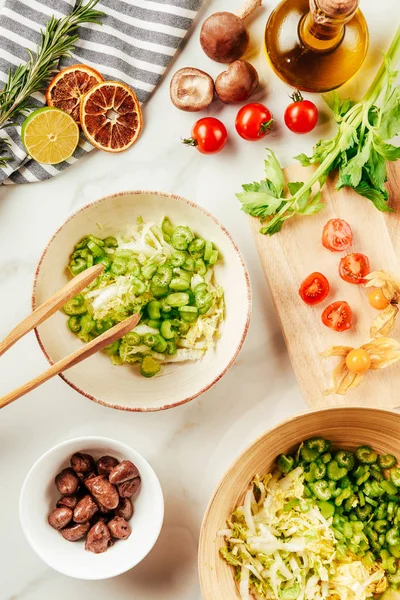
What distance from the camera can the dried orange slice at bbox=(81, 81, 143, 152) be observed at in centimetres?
221

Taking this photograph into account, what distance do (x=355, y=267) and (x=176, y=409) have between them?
84 centimetres

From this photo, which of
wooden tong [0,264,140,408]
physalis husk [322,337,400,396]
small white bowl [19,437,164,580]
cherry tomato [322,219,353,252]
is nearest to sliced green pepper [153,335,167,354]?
wooden tong [0,264,140,408]

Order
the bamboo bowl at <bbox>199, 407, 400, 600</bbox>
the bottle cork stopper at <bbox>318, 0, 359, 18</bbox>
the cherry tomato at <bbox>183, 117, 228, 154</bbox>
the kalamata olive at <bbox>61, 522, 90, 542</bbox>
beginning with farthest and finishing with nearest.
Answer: the cherry tomato at <bbox>183, 117, 228, 154</bbox> → the kalamata olive at <bbox>61, 522, 90, 542</bbox> → the bamboo bowl at <bbox>199, 407, 400, 600</bbox> → the bottle cork stopper at <bbox>318, 0, 359, 18</bbox>

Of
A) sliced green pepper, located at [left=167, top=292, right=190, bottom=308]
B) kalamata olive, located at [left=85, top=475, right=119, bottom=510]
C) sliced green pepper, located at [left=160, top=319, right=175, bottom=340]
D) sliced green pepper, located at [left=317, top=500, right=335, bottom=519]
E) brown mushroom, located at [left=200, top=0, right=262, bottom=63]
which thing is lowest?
sliced green pepper, located at [left=317, top=500, right=335, bottom=519]

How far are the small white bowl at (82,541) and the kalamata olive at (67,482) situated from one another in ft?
0.10

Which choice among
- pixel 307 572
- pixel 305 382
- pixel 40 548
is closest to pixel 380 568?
pixel 307 572

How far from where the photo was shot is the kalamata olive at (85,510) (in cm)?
212

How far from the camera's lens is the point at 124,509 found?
7.07 feet

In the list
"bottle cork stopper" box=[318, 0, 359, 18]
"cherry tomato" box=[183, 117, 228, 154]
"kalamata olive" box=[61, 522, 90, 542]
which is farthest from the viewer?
"cherry tomato" box=[183, 117, 228, 154]

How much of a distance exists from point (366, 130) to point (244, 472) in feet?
4.12

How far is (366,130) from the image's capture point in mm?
2178

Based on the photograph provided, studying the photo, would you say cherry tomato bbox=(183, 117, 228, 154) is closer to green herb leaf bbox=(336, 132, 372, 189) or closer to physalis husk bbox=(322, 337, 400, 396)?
green herb leaf bbox=(336, 132, 372, 189)

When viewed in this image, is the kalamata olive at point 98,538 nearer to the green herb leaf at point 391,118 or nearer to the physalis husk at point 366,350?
the physalis husk at point 366,350

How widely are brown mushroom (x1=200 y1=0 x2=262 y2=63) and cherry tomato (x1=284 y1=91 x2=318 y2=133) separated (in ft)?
0.88
